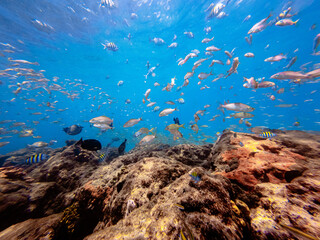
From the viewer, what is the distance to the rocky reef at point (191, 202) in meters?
1.18

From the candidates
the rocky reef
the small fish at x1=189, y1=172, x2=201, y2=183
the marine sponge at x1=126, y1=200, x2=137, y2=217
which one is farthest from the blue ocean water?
the marine sponge at x1=126, y1=200, x2=137, y2=217

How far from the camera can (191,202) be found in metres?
1.40

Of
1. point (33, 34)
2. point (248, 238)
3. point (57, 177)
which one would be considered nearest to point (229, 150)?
point (248, 238)

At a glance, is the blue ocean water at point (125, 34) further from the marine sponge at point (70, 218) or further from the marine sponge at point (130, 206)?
the marine sponge at point (70, 218)

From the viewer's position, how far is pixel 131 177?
92.9 inches

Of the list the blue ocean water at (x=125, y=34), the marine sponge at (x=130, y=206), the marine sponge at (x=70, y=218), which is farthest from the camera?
the blue ocean water at (x=125, y=34)

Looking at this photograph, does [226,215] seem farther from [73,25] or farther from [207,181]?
[73,25]

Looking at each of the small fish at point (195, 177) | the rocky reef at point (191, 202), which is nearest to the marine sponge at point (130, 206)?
the rocky reef at point (191, 202)

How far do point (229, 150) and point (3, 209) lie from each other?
→ 211 inches

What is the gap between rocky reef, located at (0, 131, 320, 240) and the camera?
1.18 metres

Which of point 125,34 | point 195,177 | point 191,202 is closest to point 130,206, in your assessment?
point 191,202

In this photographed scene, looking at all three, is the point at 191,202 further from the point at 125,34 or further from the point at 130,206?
the point at 125,34

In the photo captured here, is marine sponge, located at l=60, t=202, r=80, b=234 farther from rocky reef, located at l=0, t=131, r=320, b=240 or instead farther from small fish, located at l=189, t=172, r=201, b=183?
small fish, located at l=189, t=172, r=201, b=183

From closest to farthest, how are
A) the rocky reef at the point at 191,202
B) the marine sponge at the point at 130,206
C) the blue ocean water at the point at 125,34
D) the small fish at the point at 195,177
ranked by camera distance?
the rocky reef at the point at 191,202
the small fish at the point at 195,177
the marine sponge at the point at 130,206
the blue ocean water at the point at 125,34
